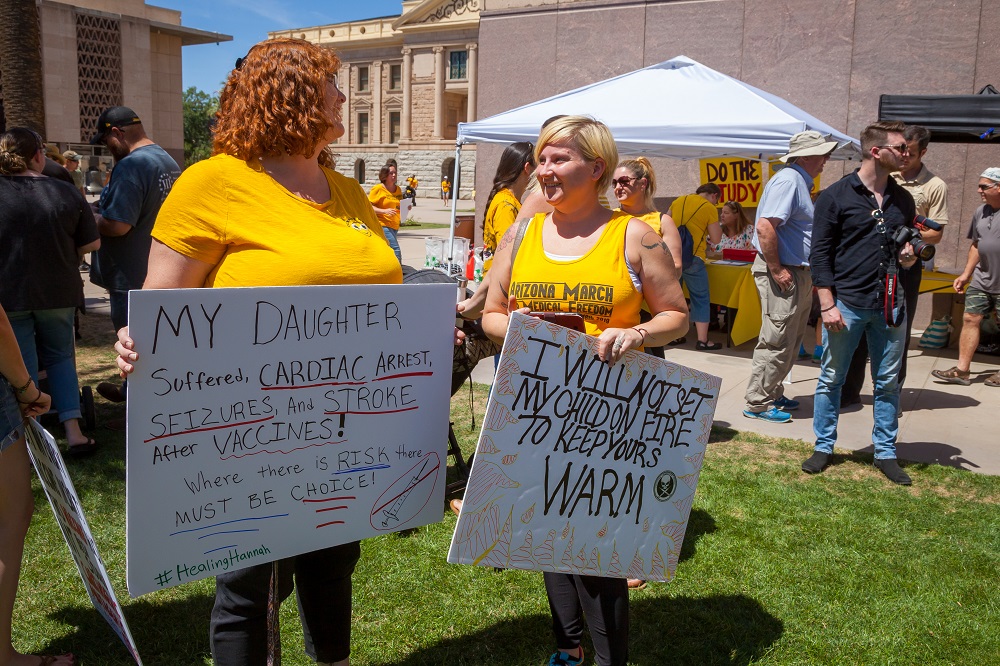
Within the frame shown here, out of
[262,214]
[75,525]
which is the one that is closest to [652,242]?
[262,214]

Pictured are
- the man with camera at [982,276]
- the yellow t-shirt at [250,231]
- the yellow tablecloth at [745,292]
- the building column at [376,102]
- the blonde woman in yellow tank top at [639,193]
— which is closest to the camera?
the yellow t-shirt at [250,231]

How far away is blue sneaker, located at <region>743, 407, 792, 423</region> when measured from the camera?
20.0 ft

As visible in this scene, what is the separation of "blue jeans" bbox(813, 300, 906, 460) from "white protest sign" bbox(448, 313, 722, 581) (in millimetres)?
2672

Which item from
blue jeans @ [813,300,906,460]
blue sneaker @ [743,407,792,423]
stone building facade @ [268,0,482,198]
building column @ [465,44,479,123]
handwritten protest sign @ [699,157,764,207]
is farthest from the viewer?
stone building facade @ [268,0,482,198]

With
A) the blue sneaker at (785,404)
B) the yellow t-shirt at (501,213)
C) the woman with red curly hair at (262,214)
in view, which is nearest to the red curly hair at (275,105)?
the woman with red curly hair at (262,214)

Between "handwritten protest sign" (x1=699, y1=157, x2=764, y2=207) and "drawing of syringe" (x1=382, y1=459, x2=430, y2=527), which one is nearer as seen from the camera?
"drawing of syringe" (x1=382, y1=459, x2=430, y2=527)

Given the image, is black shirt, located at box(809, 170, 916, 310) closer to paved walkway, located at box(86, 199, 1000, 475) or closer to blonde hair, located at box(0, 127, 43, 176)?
paved walkway, located at box(86, 199, 1000, 475)

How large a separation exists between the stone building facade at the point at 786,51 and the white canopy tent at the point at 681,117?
0.88 feet

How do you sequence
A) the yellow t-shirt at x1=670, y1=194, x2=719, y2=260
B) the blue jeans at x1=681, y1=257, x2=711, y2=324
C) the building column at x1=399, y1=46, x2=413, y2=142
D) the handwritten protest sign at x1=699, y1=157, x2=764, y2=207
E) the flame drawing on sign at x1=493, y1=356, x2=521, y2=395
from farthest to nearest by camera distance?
the building column at x1=399, y1=46, x2=413, y2=142 < the handwritten protest sign at x1=699, y1=157, x2=764, y2=207 < the blue jeans at x1=681, y1=257, x2=711, y2=324 < the yellow t-shirt at x1=670, y1=194, x2=719, y2=260 < the flame drawing on sign at x1=493, y1=356, x2=521, y2=395

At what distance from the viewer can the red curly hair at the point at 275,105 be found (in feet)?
6.91

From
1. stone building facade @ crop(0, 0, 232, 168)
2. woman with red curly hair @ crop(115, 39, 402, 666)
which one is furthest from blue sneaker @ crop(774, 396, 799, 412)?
stone building facade @ crop(0, 0, 232, 168)

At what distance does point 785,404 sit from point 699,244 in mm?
2671

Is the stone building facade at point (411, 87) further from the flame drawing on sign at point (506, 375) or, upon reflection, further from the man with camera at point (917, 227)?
the flame drawing on sign at point (506, 375)

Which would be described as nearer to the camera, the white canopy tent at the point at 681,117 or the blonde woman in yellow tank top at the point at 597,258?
the blonde woman in yellow tank top at the point at 597,258
